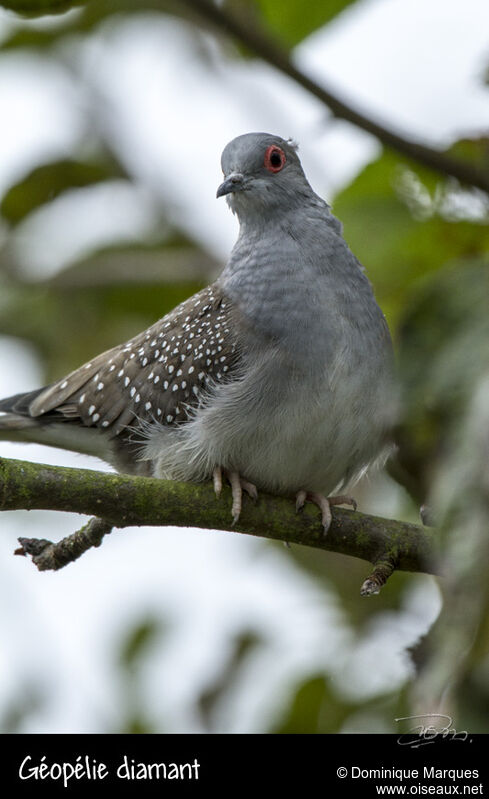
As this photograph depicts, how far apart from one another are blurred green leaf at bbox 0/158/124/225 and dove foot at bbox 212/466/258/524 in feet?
7.98

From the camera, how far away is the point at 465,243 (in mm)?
3516

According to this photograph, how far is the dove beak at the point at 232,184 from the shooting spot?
490 centimetres

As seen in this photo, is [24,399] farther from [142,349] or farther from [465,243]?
[465,243]

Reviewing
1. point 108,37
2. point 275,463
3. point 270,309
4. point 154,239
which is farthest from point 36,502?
point 108,37

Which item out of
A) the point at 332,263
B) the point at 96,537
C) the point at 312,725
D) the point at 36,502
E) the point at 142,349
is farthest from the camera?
the point at 142,349

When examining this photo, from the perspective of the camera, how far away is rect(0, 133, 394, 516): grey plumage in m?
4.47

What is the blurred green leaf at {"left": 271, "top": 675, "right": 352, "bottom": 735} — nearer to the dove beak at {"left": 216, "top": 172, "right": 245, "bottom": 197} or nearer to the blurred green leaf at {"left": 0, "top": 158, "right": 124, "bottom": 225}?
the dove beak at {"left": 216, "top": 172, "right": 245, "bottom": 197}

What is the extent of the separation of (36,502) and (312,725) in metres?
1.79

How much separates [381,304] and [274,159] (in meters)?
1.24

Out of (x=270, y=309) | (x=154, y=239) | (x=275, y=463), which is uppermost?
(x=154, y=239)

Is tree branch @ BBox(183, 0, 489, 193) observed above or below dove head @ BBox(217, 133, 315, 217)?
below

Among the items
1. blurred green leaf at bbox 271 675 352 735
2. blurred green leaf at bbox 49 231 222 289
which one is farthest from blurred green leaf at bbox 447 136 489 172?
blurred green leaf at bbox 49 231 222 289

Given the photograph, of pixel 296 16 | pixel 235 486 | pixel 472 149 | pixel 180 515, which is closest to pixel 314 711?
pixel 235 486

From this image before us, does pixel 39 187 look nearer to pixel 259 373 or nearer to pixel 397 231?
pixel 259 373
